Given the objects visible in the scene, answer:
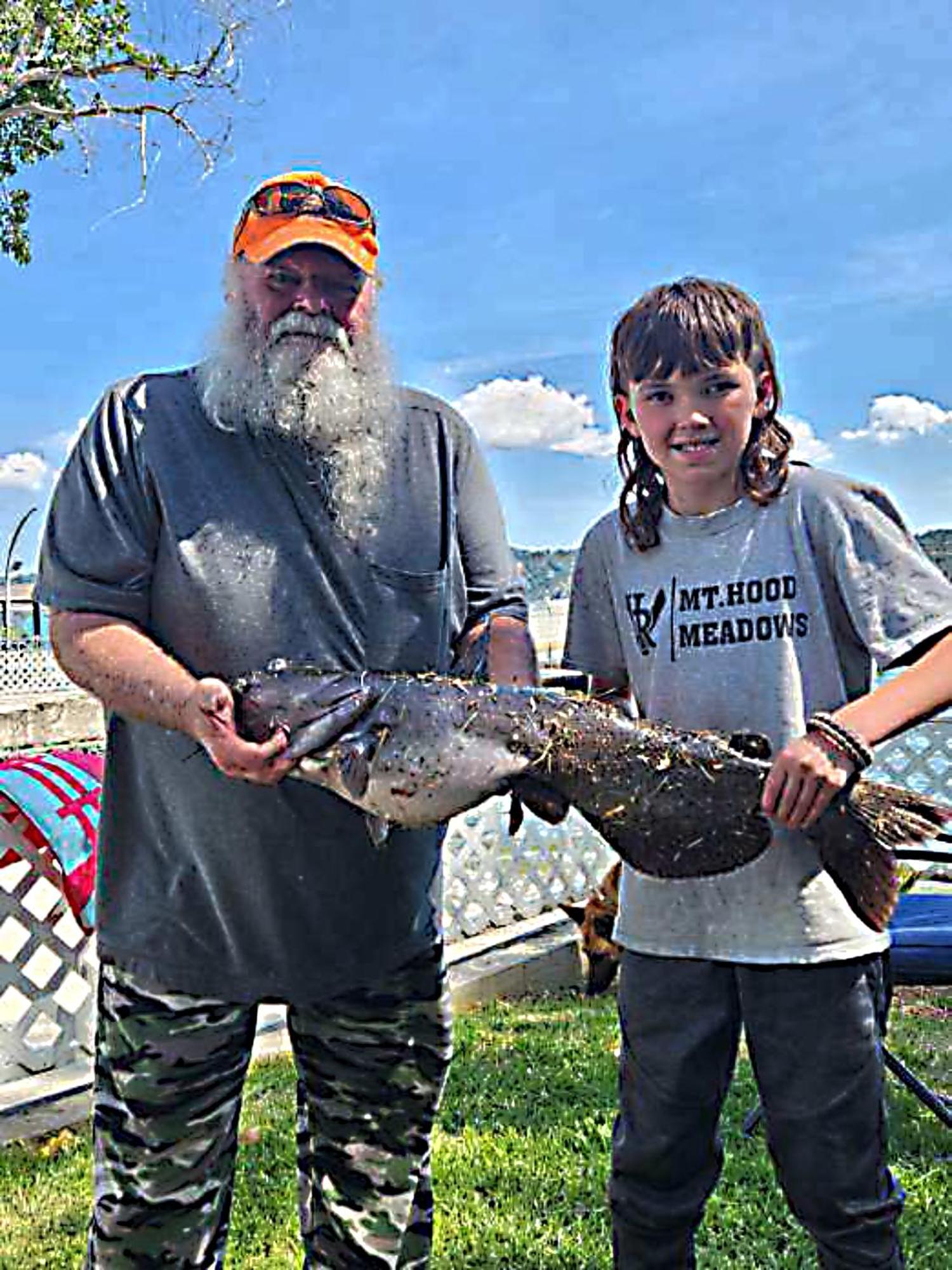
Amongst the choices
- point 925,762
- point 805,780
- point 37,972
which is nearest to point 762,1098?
point 805,780

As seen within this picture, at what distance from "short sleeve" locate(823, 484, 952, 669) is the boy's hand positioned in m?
0.26

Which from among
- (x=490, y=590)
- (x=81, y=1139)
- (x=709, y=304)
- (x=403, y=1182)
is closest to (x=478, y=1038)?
(x=81, y=1139)

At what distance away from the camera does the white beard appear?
2.39 m

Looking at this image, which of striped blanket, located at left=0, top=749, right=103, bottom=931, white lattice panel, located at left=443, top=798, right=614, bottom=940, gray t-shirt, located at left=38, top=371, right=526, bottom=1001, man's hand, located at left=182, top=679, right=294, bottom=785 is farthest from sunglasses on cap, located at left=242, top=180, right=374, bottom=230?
white lattice panel, located at left=443, top=798, right=614, bottom=940

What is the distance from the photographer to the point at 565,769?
7.13 ft

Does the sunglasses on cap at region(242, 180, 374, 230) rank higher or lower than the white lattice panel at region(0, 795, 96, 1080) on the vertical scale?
higher

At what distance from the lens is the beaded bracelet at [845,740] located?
2.15 metres

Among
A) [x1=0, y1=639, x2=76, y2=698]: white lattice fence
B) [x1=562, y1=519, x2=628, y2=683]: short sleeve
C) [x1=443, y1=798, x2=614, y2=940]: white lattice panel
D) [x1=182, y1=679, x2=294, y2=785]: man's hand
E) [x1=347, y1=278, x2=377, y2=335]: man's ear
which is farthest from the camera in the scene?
[x1=0, y1=639, x2=76, y2=698]: white lattice fence

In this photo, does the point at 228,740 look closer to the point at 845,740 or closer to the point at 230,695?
the point at 230,695

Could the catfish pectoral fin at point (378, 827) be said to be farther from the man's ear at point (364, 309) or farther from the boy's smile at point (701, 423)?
the man's ear at point (364, 309)

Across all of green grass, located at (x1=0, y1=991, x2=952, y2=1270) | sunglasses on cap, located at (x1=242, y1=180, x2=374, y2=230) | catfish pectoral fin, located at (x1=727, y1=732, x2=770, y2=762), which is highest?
sunglasses on cap, located at (x1=242, y1=180, x2=374, y2=230)

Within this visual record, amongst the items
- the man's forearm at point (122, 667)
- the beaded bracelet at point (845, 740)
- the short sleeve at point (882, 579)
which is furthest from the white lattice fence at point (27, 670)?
the beaded bracelet at point (845, 740)

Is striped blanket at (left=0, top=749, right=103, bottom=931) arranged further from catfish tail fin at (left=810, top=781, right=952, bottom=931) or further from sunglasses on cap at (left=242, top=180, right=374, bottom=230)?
catfish tail fin at (left=810, top=781, right=952, bottom=931)

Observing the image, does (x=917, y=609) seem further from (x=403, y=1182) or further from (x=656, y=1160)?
(x=403, y=1182)
